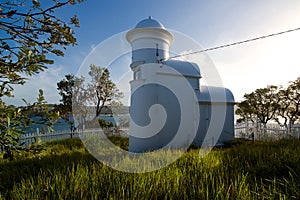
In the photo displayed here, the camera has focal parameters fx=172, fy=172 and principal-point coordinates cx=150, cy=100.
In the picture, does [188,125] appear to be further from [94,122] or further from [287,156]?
[94,122]

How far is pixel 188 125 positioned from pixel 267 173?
5294 mm

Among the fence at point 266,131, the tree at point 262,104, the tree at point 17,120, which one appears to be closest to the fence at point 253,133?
the fence at point 266,131

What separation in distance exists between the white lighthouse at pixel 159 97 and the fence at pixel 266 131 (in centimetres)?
473

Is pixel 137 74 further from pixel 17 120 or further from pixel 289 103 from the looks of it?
pixel 289 103

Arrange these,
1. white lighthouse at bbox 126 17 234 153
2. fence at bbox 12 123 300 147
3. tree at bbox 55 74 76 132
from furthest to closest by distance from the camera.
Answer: tree at bbox 55 74 76 132, fence at bbox 12 123 300 147, white lighthouse at bbox 126 17 234 153

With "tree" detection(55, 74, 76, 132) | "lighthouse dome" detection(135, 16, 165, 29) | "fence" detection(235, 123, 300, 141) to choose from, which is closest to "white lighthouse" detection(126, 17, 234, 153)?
"lighthouse dome" detection(135, 16, 165, 29)

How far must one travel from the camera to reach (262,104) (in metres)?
17.7

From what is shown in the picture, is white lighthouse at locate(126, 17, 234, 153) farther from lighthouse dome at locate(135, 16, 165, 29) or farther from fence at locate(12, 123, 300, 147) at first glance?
fence at locate(12, 123, 300, 147)

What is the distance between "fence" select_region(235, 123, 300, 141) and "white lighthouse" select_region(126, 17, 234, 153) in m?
4.73

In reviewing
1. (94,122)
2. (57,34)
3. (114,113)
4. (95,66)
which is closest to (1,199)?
(57,34)

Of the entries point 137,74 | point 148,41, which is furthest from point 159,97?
point 148,41

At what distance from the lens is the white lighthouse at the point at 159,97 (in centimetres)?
738

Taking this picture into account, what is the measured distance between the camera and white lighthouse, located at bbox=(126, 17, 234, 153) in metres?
7.38

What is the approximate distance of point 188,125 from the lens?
8227 millimetres
